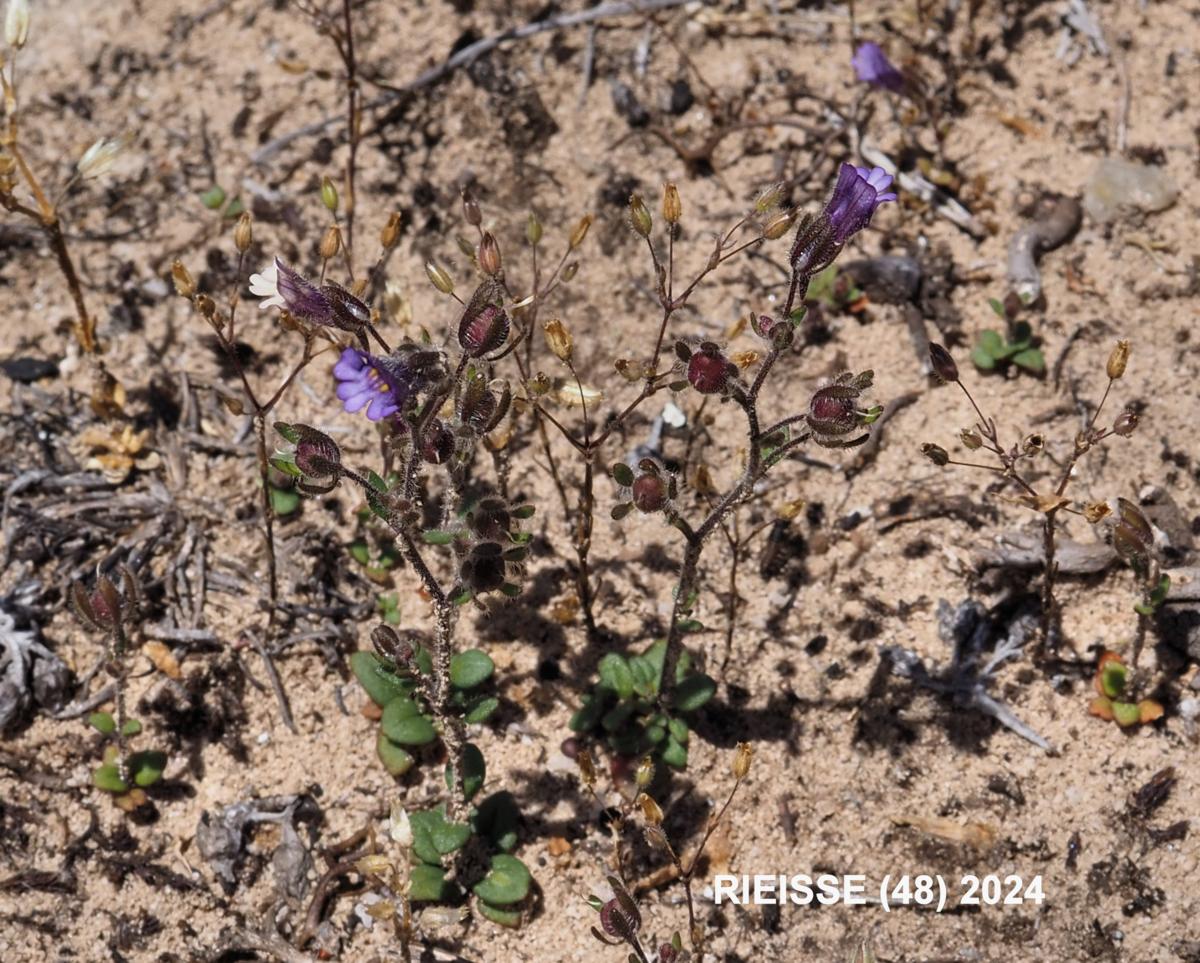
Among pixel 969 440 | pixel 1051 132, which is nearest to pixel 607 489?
pixel 969 440

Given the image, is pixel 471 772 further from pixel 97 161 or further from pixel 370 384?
pixel 97 161

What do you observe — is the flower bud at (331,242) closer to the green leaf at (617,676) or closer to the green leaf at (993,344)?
the green leaf at (617,676)

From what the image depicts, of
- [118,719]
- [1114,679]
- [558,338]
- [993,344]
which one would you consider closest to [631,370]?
[558,338]

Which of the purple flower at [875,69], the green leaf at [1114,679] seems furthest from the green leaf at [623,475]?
the purple flower at [875,69]

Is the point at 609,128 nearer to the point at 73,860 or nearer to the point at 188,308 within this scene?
the point at 188,308

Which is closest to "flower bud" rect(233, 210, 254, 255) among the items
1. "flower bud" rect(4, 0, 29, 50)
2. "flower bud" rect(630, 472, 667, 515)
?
"flower bud" rect(4, 0, 29, 50)
